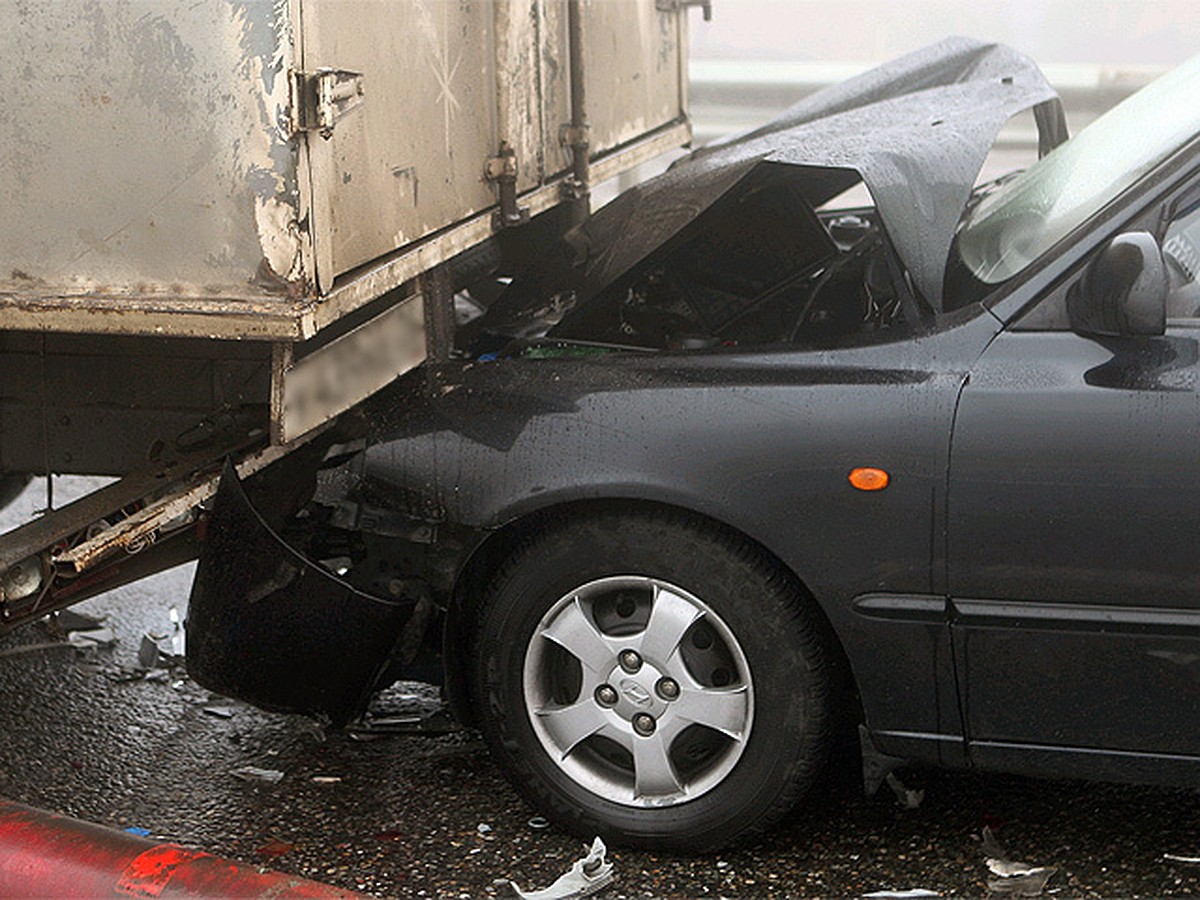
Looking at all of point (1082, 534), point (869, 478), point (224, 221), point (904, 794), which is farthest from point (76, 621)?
point (1082, 534)

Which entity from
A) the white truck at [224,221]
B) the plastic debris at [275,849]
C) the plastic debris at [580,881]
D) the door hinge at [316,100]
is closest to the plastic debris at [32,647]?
the white truck at [224,221]

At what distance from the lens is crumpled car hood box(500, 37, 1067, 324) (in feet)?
11.1

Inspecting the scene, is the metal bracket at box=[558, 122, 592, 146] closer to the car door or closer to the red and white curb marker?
the car door

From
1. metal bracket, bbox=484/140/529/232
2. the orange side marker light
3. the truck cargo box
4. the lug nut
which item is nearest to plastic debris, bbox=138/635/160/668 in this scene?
the truck cargo box

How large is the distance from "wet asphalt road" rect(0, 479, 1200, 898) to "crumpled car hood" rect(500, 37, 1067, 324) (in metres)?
1.18

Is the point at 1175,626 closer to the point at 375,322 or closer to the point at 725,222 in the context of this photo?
the point at 725,222

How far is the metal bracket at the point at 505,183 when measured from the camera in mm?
4070

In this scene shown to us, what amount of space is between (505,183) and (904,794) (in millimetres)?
1835

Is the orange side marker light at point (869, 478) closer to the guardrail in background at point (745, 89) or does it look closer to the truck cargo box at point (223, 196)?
the truck cargo box at point (223, 196)

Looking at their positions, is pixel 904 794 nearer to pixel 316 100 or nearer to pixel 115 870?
pixel 115 870

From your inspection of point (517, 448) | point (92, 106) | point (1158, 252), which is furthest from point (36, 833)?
point (1158, 252)

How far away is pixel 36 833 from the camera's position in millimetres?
3021

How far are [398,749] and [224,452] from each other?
0.91 m

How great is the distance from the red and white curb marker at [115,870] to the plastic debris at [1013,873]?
4.38 feet
